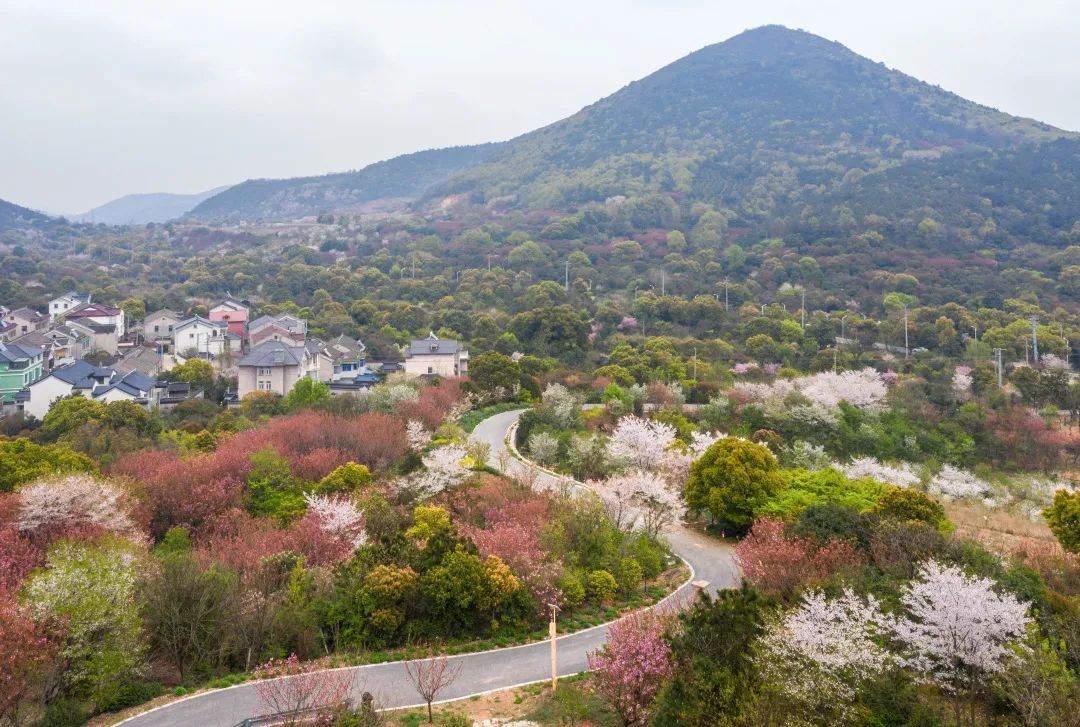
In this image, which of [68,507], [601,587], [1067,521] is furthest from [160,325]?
[1067,521]

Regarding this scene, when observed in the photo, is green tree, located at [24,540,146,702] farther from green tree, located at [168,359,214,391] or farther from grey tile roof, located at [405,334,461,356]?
grey tile roof, located at [405,334,461,356]

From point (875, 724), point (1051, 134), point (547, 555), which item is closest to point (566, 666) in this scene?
point (547, 555)

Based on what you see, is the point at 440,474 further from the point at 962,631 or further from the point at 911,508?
the point at 962,631

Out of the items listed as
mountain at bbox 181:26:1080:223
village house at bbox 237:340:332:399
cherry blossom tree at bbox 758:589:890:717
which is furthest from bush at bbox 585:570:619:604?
mountain at bbox 181:26:1080:223

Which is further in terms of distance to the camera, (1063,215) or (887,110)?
(887,110)

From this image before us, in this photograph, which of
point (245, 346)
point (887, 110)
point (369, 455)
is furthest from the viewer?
point (887, 110)

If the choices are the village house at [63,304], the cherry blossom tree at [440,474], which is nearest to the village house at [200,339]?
the village house at [63,304]

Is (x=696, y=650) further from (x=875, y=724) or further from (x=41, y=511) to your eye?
(x=41, y=511)

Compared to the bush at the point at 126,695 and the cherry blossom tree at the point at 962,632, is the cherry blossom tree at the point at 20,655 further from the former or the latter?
the cherry blossom tree at the point at 962,632
